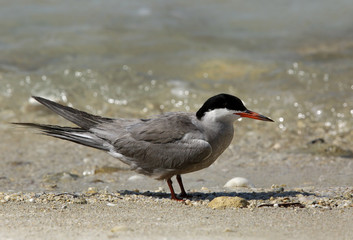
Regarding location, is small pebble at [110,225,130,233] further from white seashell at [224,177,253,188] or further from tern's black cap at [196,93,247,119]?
white seashell at [224,177,253,188]

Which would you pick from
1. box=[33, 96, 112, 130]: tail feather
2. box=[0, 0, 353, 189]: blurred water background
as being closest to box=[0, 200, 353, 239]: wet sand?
box=[33, 96, 112, 130]: tail feather

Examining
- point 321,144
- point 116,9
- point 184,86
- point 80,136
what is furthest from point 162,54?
point 80,136

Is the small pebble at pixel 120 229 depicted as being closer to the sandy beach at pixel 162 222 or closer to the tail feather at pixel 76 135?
the sandy beach at pixel 162 222

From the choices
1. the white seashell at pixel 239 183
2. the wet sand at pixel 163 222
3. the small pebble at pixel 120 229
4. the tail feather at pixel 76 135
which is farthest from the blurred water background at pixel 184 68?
the small pebble at pixel 120 229

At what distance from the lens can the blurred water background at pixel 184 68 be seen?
6.39 metres

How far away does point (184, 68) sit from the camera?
864 centimetres

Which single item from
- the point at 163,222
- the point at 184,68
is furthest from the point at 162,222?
the point at 184,68


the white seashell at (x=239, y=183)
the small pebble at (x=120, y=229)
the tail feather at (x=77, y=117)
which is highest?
the tail feather at (x=77, y=117)

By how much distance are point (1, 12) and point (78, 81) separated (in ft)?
12.2

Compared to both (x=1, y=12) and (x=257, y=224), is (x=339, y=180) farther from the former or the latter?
(x=1, y=12)

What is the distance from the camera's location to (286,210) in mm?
3807

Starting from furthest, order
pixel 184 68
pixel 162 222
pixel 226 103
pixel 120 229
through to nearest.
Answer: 1. pixel 184 68
2. pixel 226 103
3. pixel 162 222
4. pixel 120 229

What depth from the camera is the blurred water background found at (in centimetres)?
639

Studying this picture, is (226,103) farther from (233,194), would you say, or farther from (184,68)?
(184,68)
